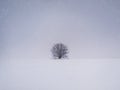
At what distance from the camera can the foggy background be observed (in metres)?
2.43

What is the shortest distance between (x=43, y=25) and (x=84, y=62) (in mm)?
632

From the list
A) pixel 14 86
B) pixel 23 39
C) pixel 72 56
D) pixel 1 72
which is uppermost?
pixel 23 39

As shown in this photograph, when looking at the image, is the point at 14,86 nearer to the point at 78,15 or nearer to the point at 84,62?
the point at 84,62

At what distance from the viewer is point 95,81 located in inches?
95.1

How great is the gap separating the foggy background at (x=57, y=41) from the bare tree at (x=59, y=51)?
0.16ft

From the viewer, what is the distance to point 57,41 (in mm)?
2439

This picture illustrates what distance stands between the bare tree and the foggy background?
5 cm

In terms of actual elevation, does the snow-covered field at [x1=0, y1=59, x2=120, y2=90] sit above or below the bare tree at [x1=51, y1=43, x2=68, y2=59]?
below

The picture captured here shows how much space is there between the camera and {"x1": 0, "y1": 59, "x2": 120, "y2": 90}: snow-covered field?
2.40m

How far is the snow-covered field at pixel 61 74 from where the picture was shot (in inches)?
94.3

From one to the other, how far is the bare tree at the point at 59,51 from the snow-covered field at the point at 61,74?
0.19 ft

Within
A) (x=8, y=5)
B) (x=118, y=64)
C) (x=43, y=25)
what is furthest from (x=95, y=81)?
(x=8, y=5)

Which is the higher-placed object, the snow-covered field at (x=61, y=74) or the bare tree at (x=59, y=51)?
the bare tree at (x=59, y=51)

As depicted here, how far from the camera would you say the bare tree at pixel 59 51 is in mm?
2426
